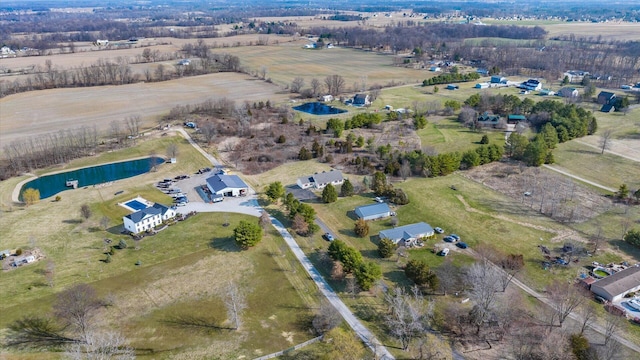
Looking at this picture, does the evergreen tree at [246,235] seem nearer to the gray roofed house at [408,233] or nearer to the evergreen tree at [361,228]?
the evergreen tree at [361,228]

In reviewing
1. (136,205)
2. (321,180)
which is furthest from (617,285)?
(136,205)

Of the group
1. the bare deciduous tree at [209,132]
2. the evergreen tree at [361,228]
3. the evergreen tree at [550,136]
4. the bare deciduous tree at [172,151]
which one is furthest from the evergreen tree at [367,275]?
the bare deciduous tree at [209,132]

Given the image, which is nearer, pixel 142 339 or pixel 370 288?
pixel 142 339

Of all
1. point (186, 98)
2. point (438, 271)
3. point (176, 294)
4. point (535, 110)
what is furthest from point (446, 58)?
point (176, 294)

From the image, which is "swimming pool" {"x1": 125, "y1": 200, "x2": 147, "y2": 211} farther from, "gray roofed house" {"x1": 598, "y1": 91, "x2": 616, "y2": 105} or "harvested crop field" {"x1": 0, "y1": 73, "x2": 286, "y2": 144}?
"gray roofed house" {"x1": 598, "y1": 91, "x2": 616, "y2": 105}

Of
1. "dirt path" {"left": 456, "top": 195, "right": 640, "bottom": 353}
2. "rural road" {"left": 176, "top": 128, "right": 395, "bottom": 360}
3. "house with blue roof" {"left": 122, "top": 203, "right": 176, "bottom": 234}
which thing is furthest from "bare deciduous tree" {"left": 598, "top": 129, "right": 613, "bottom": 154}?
"house with blue roof" {"left": 122, "top": 203, "right": 176, "bottom": 234}

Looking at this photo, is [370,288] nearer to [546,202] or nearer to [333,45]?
[546,202]

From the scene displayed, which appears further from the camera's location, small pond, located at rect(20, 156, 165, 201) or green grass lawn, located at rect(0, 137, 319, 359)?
small pond, located at rect(20, 156, 165, 201)
